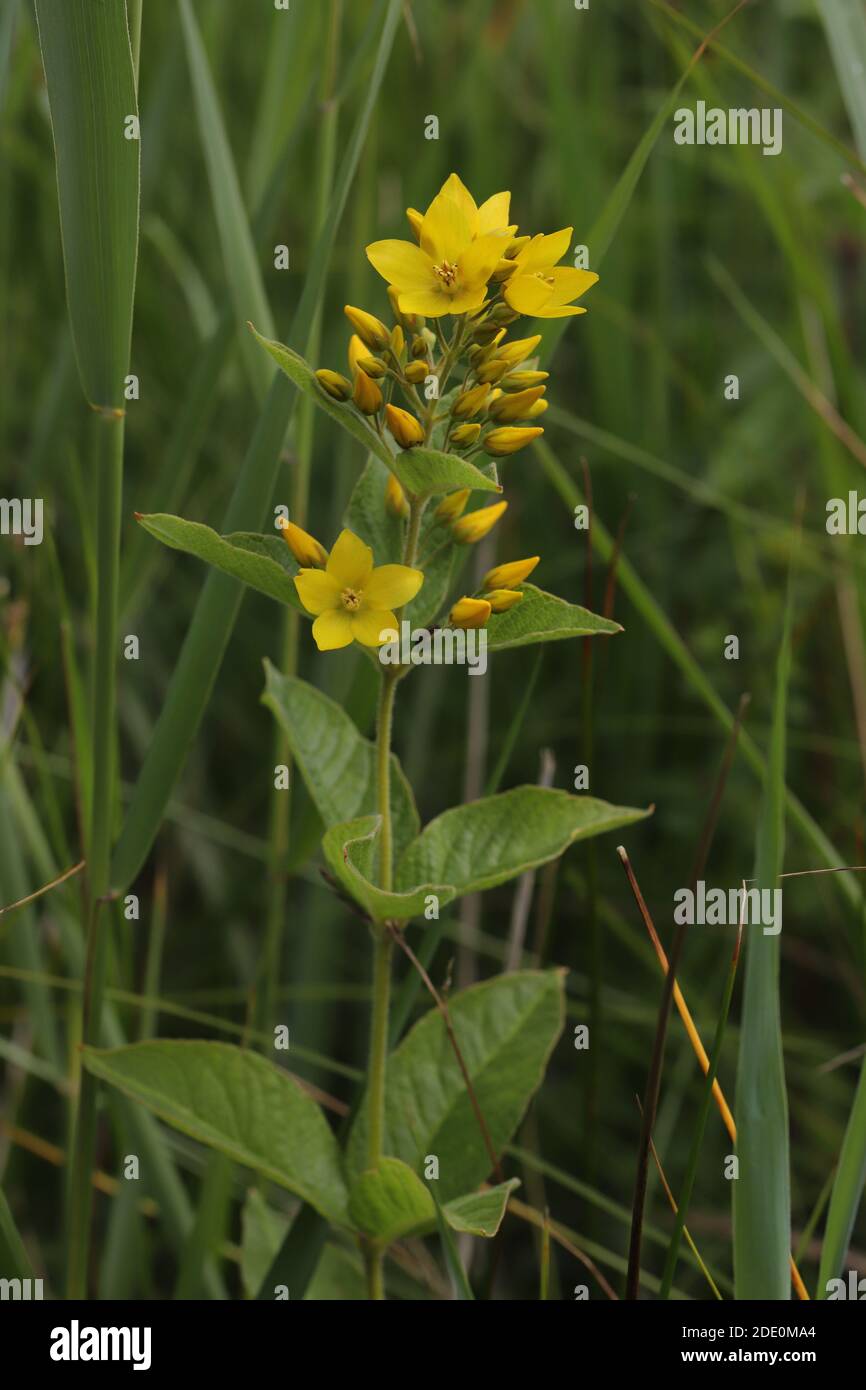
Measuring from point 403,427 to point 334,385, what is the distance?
72mm

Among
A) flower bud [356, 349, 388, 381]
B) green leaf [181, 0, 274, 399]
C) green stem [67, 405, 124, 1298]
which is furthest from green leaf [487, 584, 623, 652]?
green leaf [181, 0, 274, 399]

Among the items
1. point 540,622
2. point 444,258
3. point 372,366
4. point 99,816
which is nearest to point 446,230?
point 444,258

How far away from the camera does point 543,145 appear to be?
2846 millimetres

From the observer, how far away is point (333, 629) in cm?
91

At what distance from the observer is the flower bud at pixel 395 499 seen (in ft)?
3.39

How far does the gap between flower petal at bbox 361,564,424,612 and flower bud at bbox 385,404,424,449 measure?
101mm

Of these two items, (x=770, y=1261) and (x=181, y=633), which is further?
(x=181, y=633)

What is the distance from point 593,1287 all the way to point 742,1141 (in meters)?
0.61

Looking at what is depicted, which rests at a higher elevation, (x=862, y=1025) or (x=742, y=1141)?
(x=862, y=1025)

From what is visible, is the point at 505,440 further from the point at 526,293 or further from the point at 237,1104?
the point at 237,1104

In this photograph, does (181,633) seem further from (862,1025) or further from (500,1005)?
(862,1025)

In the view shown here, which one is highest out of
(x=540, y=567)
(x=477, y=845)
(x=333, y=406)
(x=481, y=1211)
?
(x=540, y=567)

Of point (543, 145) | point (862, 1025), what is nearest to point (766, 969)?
point (862, 1025)

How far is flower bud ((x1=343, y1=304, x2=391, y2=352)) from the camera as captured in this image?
0.96m
